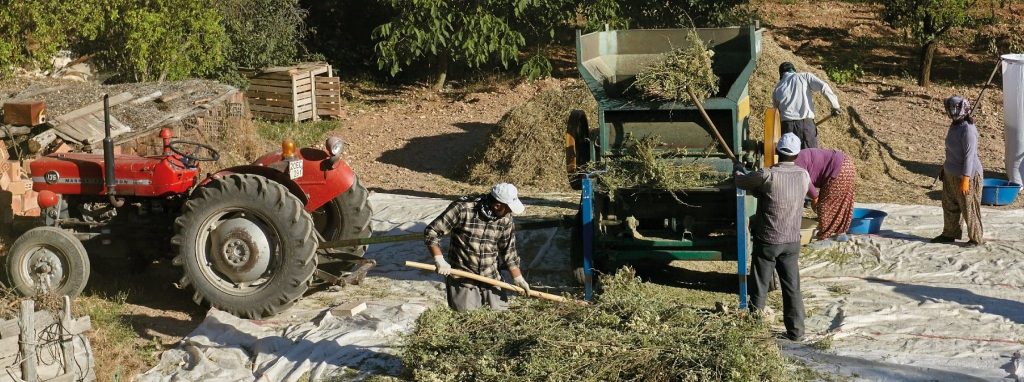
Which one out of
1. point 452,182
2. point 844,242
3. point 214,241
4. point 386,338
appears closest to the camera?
point 386,338

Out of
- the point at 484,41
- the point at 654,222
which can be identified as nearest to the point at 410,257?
the point at 654,222

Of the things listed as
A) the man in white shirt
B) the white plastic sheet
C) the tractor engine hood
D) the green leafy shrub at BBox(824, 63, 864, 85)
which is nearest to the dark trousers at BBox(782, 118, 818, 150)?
the man in white shirt

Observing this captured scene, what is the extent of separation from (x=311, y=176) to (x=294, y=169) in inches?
11.3

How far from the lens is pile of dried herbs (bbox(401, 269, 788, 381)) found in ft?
21.1

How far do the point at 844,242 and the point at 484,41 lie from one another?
32.4ft

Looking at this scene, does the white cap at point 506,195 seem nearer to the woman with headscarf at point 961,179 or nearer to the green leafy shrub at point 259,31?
the woman with headscarf at point 961,179

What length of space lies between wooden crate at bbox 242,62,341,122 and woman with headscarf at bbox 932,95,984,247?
10443 millimetres

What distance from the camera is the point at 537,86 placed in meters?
19.5

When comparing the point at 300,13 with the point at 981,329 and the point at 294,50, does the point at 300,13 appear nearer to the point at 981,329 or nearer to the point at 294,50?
the point at 294,50

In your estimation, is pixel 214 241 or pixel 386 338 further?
pixel 214 241

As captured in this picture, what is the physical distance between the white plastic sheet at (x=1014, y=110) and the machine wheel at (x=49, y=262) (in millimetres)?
9755

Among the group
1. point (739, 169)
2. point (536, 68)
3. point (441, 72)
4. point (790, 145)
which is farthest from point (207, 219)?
point (441, 72)

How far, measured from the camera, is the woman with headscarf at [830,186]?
977 cm

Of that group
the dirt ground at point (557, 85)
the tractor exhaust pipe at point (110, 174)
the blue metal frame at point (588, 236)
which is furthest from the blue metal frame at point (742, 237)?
the tractor exhaust pipe at point (110, 174)
